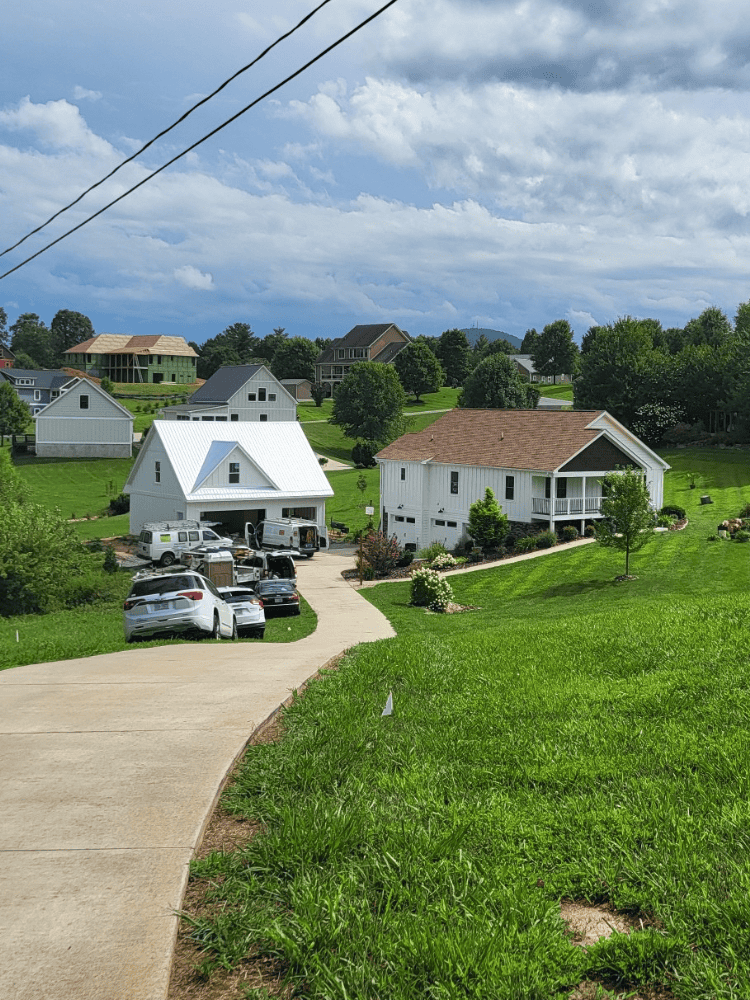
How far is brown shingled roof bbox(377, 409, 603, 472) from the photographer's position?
46.6 metres

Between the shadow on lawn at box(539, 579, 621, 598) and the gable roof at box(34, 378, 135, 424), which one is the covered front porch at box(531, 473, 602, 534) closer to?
the shadow on lawn at box(539, 579, 621, 598)

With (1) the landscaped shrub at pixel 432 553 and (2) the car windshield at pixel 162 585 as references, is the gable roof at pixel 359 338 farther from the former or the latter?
(2) the car windshield at pixel 162 585

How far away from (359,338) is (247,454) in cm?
10856

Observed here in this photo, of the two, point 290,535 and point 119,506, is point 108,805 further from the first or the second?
point 119,506

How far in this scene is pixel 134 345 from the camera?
510 feet

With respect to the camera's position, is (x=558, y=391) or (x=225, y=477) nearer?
(x=225, y=477)

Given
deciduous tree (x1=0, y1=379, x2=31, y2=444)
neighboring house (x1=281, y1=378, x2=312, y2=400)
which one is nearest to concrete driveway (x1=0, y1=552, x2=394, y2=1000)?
deciduous tree (x1=0, y1=379, x2=31, y2=444)

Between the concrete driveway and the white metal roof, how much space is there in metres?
37.1

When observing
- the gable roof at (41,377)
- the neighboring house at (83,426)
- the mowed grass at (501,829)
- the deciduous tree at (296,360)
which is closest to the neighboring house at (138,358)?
the deciduous tree at (296,360)

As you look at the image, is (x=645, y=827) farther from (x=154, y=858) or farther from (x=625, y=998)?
(x=154, y=858)

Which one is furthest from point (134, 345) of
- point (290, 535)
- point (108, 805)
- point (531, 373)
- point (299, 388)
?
point (108, 805)

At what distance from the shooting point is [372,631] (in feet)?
81.1

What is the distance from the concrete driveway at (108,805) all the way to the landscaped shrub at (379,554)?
2823 centimetres

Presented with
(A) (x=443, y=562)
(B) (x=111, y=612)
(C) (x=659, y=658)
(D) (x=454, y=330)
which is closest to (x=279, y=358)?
(D) (x=454, y=330)
